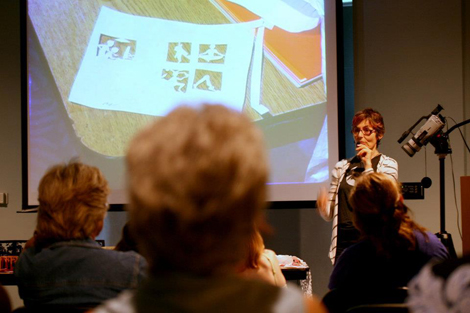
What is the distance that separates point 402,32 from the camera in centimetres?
450

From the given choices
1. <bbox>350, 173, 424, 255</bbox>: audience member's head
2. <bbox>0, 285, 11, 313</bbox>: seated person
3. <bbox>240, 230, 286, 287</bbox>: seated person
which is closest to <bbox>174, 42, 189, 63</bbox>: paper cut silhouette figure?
<bbox>240, 230, 286, 287</bbox>: seated person

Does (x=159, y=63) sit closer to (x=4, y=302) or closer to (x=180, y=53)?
(x=180, y=53)

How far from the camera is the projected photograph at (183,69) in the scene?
13.5ft

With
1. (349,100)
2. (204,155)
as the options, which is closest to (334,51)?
(349,100)

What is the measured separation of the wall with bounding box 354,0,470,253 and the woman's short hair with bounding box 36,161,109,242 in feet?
10.6

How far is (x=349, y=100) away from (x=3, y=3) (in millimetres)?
3048

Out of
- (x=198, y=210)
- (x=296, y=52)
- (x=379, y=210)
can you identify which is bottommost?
(x=379, y=210)

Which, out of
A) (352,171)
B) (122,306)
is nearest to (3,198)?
(352,171)

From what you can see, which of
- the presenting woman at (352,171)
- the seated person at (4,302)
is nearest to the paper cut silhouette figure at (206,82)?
the presenting woman at (352,171)

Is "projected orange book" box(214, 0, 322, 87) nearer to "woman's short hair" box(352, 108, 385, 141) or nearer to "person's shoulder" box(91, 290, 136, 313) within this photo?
"woman's short hair" box(352, 108, 385, 141)

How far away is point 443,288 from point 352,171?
2.56 m

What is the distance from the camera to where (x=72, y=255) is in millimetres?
1626

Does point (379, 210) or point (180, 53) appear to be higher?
point (180, 53)

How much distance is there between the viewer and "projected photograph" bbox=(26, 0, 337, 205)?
162 inches
